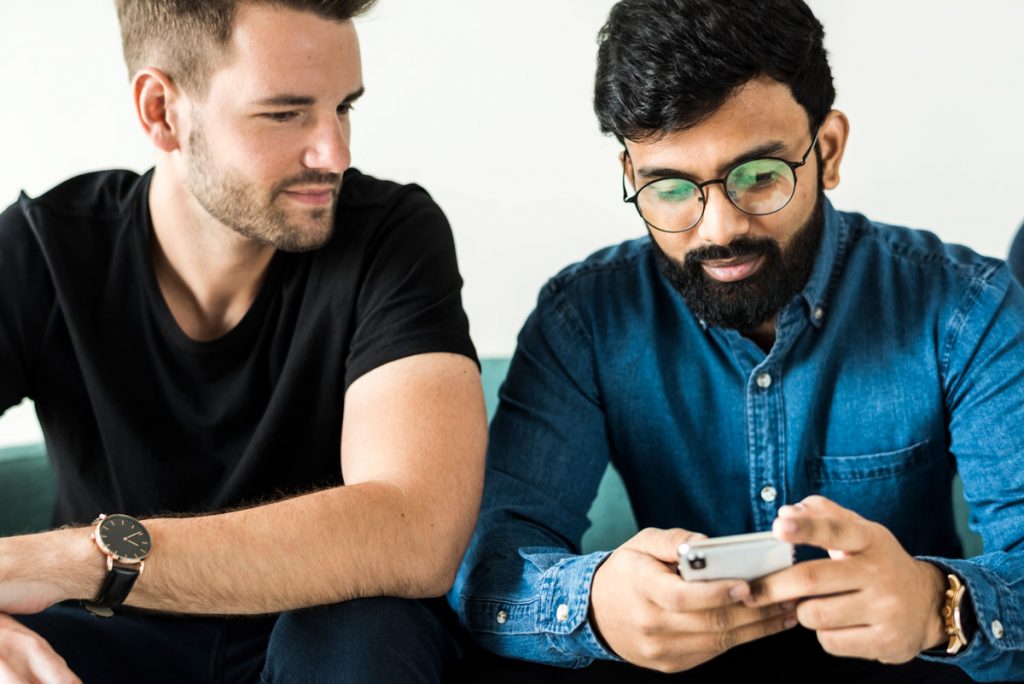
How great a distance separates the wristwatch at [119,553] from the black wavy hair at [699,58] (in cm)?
96

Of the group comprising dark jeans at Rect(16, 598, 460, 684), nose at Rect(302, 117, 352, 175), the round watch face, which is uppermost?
nose at Rect(302, 117, 352, 175)

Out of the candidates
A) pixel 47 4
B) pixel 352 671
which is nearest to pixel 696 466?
pixel 352 671

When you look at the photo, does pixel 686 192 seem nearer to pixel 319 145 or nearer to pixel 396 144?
pixel 319 145

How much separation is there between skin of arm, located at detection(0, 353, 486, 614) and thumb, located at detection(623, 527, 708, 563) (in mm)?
337

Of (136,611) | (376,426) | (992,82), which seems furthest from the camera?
(992,82)

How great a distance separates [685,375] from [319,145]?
2.46 feet

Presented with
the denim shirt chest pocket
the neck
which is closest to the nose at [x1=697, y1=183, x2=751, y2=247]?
the denim shirt chest pocket

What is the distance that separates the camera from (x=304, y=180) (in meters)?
2.11

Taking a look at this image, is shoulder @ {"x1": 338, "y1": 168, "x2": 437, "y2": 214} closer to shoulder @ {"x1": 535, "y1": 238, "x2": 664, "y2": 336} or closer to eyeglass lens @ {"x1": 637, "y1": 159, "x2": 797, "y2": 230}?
shoulder @ {"x1": 535, "y1": 238, "x2": 664, "y2": 336}

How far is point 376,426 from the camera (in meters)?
1.90

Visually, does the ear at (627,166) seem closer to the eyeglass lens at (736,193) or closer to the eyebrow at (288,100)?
the eyeglass lens at (736,193)

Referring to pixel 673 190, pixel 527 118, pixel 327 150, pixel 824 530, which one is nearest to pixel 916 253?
pixel 673 190

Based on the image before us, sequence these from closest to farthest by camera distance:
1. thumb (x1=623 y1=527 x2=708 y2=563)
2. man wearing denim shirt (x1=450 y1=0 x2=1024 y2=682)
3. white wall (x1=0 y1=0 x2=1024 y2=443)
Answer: thumb (x1=623 y1=527 x2=708 y2=563)
man wearing denim shirt (x1=450 y1=0 x2=1024 y2=682)
white wall (x1=0 y1=0 x2=1024 y2=443)

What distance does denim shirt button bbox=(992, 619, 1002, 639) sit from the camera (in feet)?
5.43
